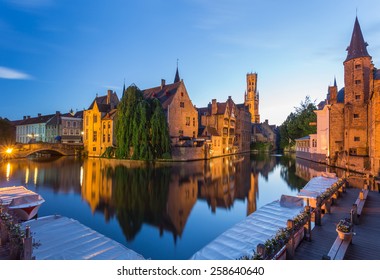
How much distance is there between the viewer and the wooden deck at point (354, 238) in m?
7.07

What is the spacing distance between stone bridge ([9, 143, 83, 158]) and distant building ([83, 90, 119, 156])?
3366mm

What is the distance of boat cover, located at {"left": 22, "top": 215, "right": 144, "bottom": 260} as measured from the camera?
6.88 metres

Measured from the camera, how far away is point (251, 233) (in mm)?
8953

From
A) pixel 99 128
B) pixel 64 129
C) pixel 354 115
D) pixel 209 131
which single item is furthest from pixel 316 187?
pixel 64 129

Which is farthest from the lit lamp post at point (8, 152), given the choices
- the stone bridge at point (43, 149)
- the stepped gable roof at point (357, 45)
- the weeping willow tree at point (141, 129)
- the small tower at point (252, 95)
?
the small tower at point (252, 95)

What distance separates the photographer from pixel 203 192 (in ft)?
61.4

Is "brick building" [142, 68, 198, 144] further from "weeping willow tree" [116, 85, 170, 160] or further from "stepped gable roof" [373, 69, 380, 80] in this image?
"stepped gable roof" [373, 69, 380, 80]

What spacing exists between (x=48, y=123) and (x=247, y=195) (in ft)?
236

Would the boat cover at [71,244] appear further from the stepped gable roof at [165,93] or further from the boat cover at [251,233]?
the stepped gable roof at [165,93]

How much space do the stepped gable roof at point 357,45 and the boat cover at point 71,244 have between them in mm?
39807

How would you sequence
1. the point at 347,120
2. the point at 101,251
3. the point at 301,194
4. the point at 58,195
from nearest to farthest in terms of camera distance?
the point at 101,251 < the point at 301,194 < the point at 58,195 < the point at 347,120
